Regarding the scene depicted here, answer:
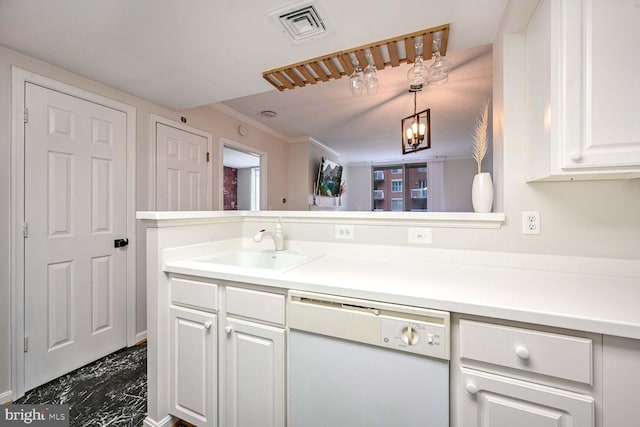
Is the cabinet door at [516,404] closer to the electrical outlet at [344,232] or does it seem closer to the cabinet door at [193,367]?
the electrical outlet at [344,232]

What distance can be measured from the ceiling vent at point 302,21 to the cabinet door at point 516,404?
1653 millimetres

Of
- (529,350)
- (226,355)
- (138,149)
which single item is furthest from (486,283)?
(138,149)

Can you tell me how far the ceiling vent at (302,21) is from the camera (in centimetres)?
132

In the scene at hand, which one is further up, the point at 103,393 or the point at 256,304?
the point at 256,304

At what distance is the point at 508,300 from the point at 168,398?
166cm

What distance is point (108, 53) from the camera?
1720 millimetres

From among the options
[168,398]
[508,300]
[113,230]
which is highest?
[113,230]

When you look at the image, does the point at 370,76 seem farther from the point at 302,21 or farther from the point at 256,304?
the point at 256,304

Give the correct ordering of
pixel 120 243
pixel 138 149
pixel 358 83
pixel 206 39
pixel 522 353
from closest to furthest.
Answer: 1. pixel 522 353
2. pixel 206 39
3. pixel 358 83
4. pixel 120 243
5. pixel 138 149

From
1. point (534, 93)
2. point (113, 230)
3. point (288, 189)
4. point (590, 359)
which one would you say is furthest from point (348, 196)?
point (590, 359)

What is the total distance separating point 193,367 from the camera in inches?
52.4

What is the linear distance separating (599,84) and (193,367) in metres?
2.01

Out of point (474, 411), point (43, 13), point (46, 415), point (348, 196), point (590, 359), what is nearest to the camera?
point (590, 359)

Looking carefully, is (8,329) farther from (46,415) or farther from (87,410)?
(87,410)
